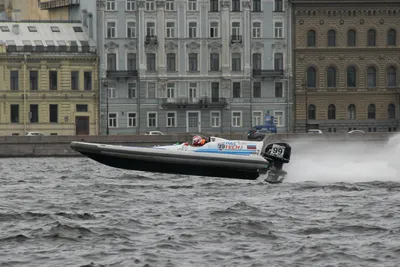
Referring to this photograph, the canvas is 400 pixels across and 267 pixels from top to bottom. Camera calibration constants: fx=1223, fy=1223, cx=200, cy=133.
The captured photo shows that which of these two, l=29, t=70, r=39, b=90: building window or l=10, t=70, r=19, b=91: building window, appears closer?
l=10, t=70, r=19, b=91: building window

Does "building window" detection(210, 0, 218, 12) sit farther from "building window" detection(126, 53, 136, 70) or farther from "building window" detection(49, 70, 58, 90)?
"building window" detection(49, 70, 58, 90)

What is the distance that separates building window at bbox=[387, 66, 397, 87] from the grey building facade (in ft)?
23.6

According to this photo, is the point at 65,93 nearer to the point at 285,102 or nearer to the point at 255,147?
the point at 285,102

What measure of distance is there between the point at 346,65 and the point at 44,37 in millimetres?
21333

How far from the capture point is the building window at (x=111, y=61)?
8475cm

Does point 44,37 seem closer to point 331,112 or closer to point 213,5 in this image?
point 213,5

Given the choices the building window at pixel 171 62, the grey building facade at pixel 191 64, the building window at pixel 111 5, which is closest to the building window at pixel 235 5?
the grey building facade at pixel 191 64

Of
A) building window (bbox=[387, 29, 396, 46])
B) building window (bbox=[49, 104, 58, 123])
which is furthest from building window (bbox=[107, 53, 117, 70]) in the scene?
building window (bbox=[387, 29, 396, 46])

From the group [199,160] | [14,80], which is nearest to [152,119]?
[14,80]

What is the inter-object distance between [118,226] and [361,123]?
6135 centimetres

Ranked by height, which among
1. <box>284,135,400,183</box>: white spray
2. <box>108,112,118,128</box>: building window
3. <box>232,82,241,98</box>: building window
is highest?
<box>232,82,241,98</box>: building window

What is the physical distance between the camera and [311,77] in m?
86.8

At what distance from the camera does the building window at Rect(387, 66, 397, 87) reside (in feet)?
286

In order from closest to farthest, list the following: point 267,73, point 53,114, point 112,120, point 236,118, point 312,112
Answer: point 53,114
point 112,120
point 236,118
point 267,73
point 312,112
